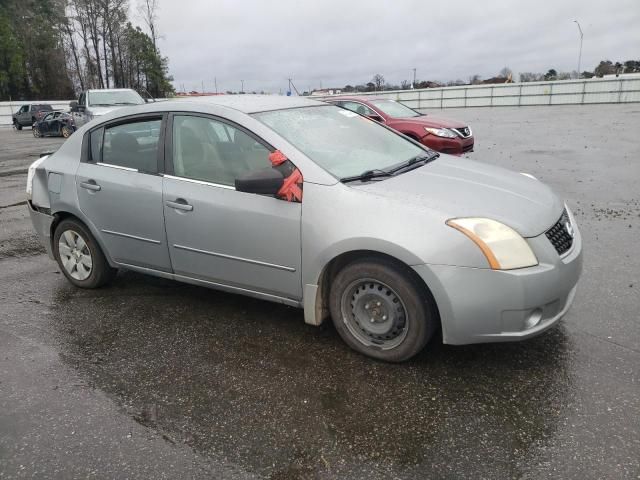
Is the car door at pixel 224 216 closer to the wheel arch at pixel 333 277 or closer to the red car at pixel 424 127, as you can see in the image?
the wheel arch at pixel 333 277

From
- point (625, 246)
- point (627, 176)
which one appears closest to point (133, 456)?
point (625, 246)

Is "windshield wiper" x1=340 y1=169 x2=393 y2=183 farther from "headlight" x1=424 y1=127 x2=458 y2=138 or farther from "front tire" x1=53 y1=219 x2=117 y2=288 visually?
"headlight" x1=424 y1=127 x2=458 y2=138

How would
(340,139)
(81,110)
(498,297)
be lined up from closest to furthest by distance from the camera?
(498,297)
(340,139)
(81,110)

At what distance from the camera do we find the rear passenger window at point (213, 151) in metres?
3.58

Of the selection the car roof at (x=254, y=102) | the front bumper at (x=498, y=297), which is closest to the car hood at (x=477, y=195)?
the front bumper at (x=498, y=297)

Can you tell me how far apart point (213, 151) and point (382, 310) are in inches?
66.6

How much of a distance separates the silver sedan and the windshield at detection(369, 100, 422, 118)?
7901 millimetres

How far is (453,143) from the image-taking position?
10.9 meters

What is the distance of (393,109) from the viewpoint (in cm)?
1240

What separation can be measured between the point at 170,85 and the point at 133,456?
62328 mm

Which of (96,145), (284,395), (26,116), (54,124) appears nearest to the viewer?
(284,395)

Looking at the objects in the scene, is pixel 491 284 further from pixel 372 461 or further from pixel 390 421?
pixel 372 461

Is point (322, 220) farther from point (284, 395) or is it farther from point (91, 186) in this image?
point (91, 186)

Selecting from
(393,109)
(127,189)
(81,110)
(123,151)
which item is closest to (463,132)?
(393,109)
